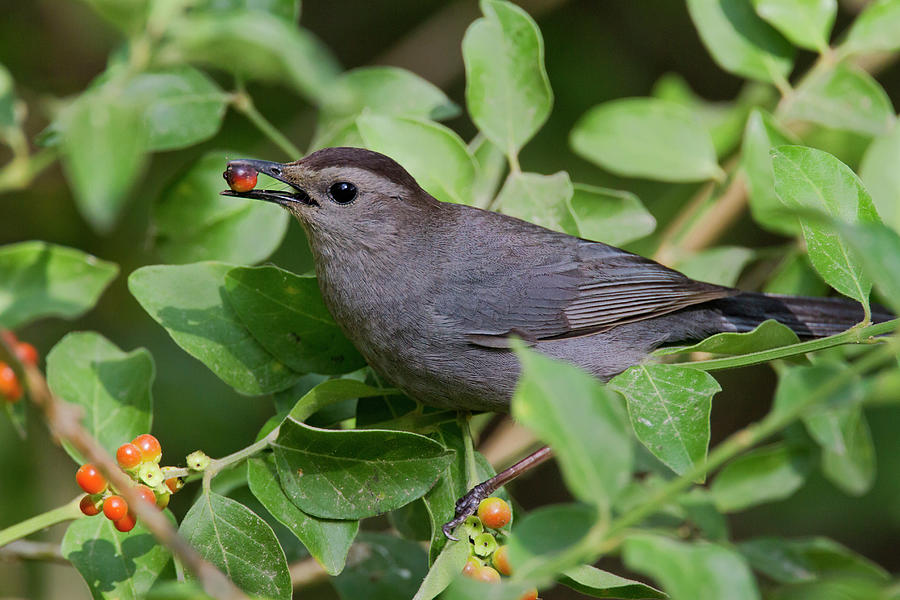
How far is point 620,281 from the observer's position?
382 cm

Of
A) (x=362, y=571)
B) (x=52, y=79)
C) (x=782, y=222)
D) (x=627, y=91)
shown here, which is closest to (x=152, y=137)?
(x=362, y=571)

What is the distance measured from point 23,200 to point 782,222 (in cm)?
419

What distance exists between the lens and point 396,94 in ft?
11.9

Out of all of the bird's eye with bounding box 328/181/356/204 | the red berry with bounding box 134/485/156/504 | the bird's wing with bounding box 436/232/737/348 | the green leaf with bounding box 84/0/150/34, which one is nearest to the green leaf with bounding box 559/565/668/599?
the red berry with bounding box 134/485/156/504

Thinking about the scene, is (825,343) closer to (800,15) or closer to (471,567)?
(471,567)

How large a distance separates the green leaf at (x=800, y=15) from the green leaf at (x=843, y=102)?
0.17 m

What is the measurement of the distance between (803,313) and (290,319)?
6.60 ft

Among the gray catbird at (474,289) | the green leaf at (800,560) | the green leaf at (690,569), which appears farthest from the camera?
the gray catbird at (474,289)

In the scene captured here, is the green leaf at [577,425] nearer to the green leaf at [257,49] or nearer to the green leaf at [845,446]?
the green leaf at [257,49]

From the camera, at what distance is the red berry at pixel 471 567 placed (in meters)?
2.36

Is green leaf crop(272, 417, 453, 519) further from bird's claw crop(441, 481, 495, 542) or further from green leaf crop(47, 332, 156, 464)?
green leaf crop(47, 332, 156, 464)

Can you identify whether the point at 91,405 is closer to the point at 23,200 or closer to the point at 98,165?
the point at 98,165

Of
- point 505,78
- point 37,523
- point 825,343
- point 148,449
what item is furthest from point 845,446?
point 37,523

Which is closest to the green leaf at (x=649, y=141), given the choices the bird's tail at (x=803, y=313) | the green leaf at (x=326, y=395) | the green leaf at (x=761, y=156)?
the green leaf at (x=761, y=156)
